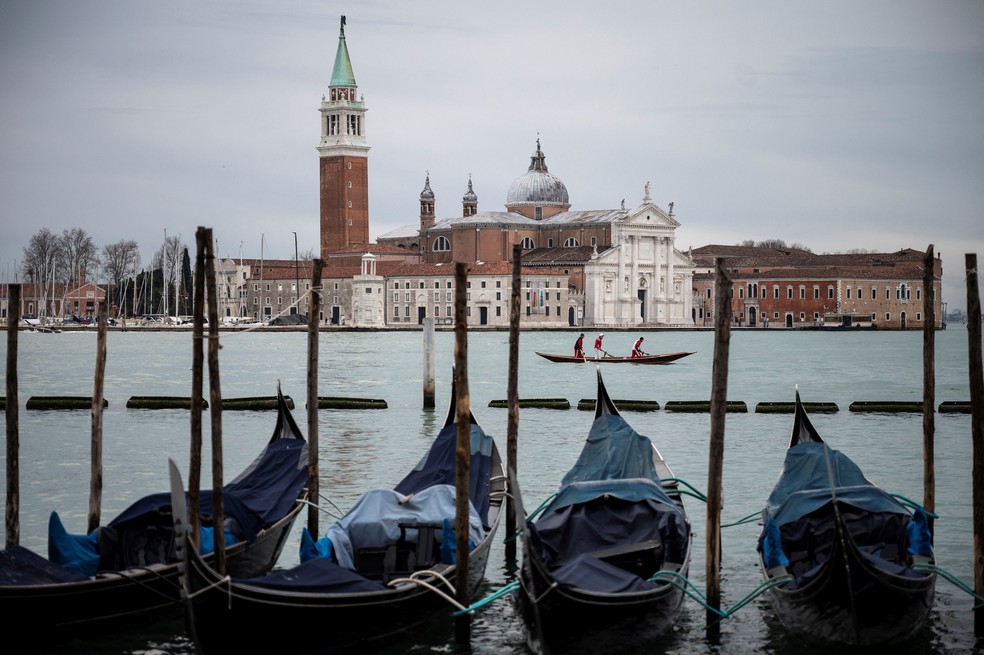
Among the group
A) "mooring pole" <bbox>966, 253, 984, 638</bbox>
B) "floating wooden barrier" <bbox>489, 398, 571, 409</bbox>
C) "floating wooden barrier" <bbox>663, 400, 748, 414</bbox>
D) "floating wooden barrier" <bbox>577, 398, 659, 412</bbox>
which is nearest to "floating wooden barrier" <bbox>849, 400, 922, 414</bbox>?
"floating wooden barrier" <bbox>663, 400, 748, 414</bbox>

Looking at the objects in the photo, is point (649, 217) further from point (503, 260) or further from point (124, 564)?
point (124, 564)

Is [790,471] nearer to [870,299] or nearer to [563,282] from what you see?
[563,282]

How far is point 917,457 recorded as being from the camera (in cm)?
1483

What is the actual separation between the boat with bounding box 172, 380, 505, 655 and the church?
57171 millimetres

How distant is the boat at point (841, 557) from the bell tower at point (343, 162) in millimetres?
59332

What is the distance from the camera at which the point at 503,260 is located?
6850cm

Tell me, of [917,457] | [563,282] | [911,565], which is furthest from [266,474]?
[563,282]

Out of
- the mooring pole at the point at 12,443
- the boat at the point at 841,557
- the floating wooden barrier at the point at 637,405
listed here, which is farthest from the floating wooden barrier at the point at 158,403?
the boat at the point at 841,557

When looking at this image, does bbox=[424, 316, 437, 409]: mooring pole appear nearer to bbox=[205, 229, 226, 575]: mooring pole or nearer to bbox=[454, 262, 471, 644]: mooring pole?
bbox=[205, 229, 226, 575]: mooring pole

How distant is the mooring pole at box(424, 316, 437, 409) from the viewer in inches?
738

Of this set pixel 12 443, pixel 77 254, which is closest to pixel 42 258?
pixel 77 254

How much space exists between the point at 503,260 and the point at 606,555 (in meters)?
61.7

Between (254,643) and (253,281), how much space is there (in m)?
68.6

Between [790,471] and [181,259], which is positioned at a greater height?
[181,259]
